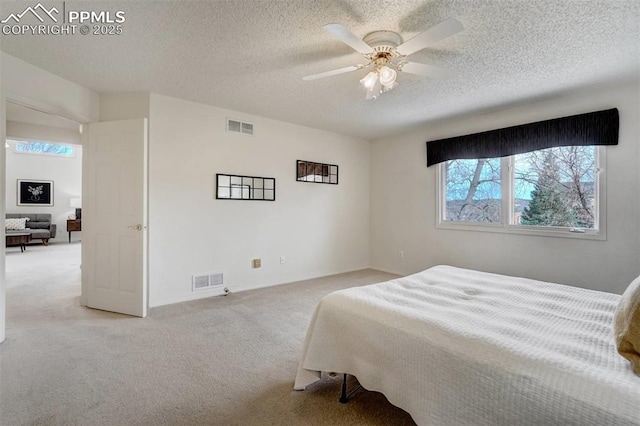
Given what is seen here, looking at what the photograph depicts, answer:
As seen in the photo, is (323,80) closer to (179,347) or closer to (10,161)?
(179,347)

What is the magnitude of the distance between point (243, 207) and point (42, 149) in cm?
818

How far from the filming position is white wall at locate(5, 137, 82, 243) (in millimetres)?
7879

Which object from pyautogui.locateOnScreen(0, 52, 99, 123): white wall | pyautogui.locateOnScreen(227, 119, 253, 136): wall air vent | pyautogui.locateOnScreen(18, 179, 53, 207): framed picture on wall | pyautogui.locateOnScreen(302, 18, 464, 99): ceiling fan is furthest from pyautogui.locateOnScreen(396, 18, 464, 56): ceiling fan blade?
pyautogui.locateOnScreen(18, 179, 53, 207): framed picture on wall

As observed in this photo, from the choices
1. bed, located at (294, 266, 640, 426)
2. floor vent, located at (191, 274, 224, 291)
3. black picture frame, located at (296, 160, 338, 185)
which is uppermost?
black picture frame, located at (296, 160, 338, 185)

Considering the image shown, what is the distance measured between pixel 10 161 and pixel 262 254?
28.2 feet

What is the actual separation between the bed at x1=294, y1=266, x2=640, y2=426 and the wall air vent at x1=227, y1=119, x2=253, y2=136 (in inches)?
115

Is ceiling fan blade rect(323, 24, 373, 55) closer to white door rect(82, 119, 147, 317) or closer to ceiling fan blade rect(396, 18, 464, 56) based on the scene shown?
ceiling fan blade rect(396, 18, 464, 56)

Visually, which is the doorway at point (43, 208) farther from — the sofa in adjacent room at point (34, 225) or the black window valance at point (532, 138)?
the black window valance at point (532, 138)

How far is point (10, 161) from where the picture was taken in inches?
310

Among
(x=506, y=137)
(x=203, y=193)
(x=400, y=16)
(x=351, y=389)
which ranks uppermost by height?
(x=400, y=16)

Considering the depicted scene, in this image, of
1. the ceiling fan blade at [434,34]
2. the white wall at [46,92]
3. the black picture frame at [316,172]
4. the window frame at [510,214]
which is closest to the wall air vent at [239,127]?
the black picture frame at [316,172]

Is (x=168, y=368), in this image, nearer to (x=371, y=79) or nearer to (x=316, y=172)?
(x=371, y=79)

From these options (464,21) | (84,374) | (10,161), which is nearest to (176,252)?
(84,374)

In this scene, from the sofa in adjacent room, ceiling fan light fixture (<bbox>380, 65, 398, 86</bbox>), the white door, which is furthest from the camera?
the sofa in adjacent room
